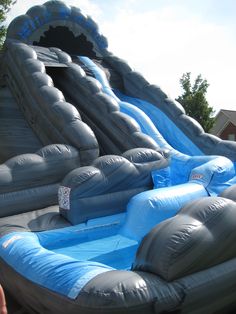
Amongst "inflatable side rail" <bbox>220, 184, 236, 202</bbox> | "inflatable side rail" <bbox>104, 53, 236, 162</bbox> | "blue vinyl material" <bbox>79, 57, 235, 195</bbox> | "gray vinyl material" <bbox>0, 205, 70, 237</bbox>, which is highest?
"inflatable side rail" <bbox>220, 184, 236, 202</bbox>

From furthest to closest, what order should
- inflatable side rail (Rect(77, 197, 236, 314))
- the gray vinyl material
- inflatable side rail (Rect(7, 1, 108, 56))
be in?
inflatable side rail (Rect(7, 1, 108, 56)), the gray vinyl material, inflatable side rail (Rect(77, 197, 236, 314))

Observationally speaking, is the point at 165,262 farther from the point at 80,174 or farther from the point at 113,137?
the point at 113,137

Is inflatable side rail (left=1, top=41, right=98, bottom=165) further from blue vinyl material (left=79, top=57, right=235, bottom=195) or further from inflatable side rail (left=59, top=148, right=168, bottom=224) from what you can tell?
blue vinyl material (left=79, top=57, right=235, bottom=195)

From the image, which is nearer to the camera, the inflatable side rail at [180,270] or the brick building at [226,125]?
the inflatable side rail at [180,270]

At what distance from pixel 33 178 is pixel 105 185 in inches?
30.1

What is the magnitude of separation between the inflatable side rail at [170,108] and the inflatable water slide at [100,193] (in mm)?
22

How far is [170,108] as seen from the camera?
22.8 ft

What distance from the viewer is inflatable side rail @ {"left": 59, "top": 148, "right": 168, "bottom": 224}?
3.71 meters

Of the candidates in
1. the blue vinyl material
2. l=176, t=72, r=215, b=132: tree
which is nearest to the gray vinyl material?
the blue vinyl material

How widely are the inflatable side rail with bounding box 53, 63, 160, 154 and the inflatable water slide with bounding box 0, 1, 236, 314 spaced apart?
0.02 m

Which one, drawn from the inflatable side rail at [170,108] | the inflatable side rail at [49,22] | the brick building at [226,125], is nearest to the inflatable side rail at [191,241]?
the inflatable side rail at [170,108]

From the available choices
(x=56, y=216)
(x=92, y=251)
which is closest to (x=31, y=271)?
(x=92, y=251)

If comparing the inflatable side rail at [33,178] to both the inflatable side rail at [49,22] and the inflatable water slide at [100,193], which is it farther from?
the inflatable side rail at [49,22]

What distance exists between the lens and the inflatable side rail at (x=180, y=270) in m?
1.95
